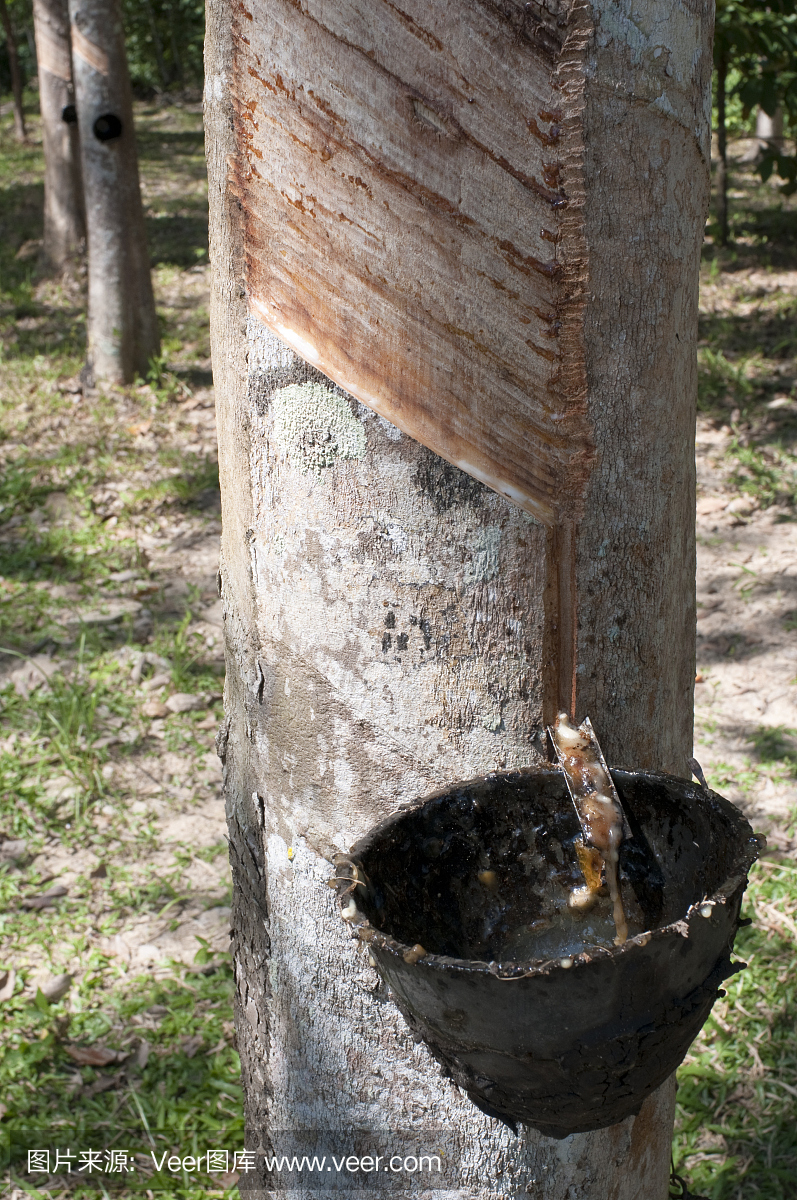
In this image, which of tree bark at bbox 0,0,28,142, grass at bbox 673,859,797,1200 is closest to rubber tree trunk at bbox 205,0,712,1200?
grass at bbox 673,859,797,1200

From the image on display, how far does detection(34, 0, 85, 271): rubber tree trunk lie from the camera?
7660 mm

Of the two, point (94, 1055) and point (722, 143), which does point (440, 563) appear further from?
point (722, 143)

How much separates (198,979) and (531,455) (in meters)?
2.27

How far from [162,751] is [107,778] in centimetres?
24

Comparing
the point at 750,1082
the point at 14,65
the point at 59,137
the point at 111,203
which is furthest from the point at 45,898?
the point at 14,65

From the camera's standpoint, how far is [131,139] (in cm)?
657

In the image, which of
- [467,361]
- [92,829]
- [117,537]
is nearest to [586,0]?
[467,361]

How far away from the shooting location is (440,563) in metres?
1.20

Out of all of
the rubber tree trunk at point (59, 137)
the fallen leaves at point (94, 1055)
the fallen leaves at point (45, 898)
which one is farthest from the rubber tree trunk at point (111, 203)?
the fallen leaves at point (94, 1055)

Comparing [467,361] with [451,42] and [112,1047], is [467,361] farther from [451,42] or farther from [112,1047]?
[112,1047]

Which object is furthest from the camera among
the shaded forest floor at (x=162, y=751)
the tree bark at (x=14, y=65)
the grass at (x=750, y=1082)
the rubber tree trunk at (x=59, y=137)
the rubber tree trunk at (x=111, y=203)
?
the tree bark at (x=14, y=65)

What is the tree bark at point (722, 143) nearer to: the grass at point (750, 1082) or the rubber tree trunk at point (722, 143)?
the rubber tree trunk at point (722, 143)

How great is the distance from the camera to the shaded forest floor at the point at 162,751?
8.32 ft

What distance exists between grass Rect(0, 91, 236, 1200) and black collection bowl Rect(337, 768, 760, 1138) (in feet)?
4.86
